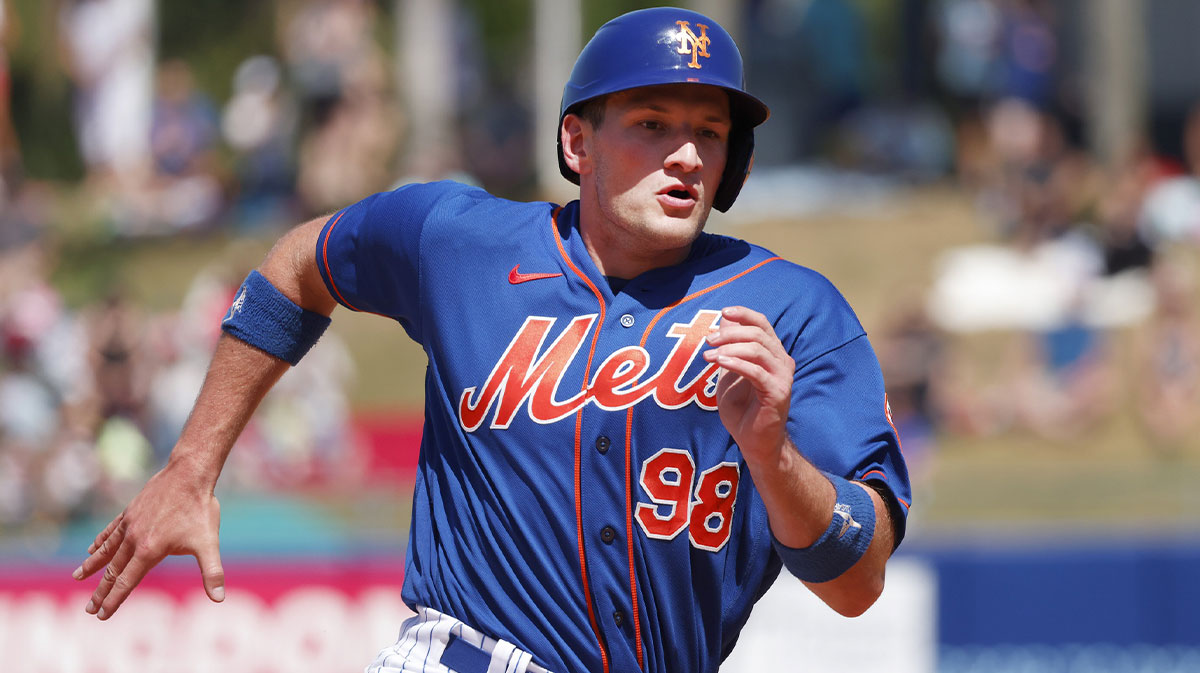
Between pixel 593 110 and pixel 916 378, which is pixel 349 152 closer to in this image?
pixel 916 378

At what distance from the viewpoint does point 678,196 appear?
10.8ft

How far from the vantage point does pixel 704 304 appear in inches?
130

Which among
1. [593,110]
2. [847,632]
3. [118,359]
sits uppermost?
[593,110]

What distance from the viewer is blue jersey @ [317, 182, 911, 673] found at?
3172 mm

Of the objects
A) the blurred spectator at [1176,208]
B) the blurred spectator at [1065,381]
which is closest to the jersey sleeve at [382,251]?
the blurred spectator at [1065,381]

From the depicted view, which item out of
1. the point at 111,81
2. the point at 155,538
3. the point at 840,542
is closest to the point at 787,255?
the point at 111,81

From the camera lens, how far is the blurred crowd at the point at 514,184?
32.7 feet

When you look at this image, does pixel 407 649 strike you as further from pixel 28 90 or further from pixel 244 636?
pixel 28 90

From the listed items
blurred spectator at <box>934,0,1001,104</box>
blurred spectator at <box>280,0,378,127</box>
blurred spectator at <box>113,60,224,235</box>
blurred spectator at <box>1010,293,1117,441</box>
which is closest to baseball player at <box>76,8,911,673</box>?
blurred spectator at <box>1010,293,1117,441</box>

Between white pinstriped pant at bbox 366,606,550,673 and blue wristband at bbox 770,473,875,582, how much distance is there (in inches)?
23.9

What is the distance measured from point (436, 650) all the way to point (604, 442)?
59 cm

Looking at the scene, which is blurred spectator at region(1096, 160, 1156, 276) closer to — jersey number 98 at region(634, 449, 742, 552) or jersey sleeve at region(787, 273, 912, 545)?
jersey sleeve at region(787, 273, 912, 545)

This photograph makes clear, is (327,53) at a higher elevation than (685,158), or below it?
below

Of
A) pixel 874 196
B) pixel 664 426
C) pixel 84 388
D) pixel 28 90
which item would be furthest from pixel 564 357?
pixel 28 90
